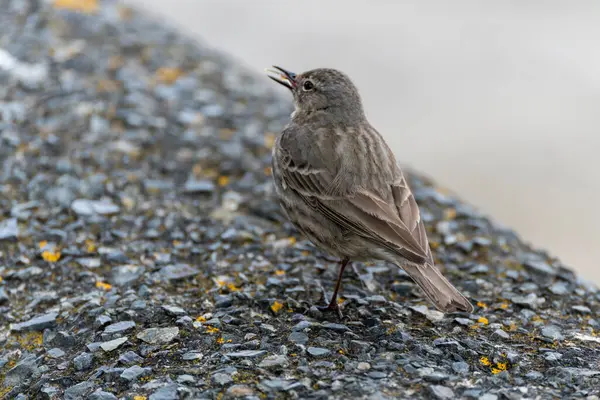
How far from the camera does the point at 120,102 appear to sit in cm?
958

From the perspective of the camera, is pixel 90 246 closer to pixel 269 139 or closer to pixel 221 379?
pixel 221 379

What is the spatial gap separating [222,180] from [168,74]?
105 inches

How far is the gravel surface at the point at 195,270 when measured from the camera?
5.04m

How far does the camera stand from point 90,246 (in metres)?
7.10

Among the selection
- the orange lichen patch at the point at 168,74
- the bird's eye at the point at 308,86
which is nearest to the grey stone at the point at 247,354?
the bird's eye at the point at 308,86

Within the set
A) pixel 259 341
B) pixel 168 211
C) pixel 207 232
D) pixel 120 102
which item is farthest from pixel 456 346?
pixel 120 102

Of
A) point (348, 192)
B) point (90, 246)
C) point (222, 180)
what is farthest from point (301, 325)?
point (222, 180)

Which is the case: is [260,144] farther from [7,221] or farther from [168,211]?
[7,221]

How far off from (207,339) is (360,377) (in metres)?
1.28

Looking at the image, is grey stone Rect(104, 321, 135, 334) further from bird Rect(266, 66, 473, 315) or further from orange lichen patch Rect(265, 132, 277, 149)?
orange lichen patch Rect(265, 132, 277, 149)

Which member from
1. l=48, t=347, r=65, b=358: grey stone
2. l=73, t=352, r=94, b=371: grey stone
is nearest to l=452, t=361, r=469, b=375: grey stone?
Answer: l=73, t=352, r=94, b=371: grey stone

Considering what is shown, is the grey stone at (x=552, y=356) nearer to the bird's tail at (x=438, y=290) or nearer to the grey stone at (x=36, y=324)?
the bird's tail at (x=438, y=290)

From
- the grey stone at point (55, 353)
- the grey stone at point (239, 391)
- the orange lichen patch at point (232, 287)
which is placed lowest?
the grey stone at point (55, 353)

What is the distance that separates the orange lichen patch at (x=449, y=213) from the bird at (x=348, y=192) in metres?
1.67
